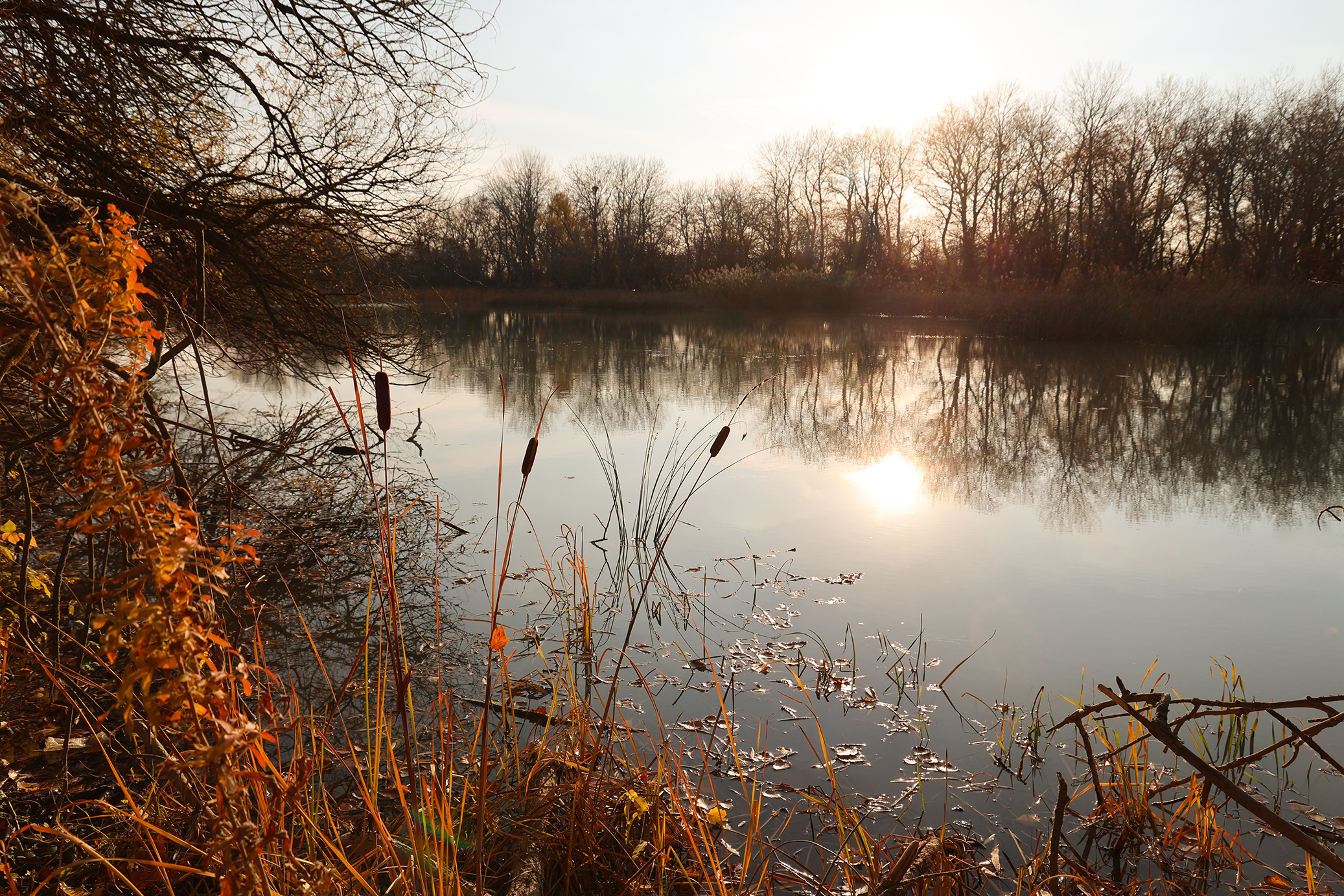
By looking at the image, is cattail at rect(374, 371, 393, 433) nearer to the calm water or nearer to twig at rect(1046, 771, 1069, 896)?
twig at rect(1046, 771, 1069, 896)

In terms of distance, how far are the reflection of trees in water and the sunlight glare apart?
158 mm

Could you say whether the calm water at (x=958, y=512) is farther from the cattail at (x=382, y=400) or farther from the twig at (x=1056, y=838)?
the cattail at (x=382, y=400)

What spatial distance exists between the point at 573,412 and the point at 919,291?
64.5ft

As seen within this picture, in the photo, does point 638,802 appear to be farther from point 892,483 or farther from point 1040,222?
point 1040,222

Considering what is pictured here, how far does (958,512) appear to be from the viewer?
5734 millimetres

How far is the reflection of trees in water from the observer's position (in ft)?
21.2

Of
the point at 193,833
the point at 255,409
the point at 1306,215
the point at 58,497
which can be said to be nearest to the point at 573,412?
the point at 255,409

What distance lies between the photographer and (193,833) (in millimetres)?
1701

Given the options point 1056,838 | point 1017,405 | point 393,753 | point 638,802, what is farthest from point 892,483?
point 393,753

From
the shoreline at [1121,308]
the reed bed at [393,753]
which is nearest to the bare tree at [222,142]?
the reed bed at [393,753]

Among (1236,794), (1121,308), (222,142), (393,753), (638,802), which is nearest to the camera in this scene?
(1236,794)

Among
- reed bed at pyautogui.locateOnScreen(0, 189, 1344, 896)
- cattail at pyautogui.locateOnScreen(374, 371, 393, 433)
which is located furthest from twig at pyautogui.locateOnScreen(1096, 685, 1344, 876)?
cattail at pyautogui.locateOnScreen(374, 371, 393, 433)

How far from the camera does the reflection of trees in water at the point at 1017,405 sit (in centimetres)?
647

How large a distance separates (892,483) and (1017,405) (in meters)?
4.47
